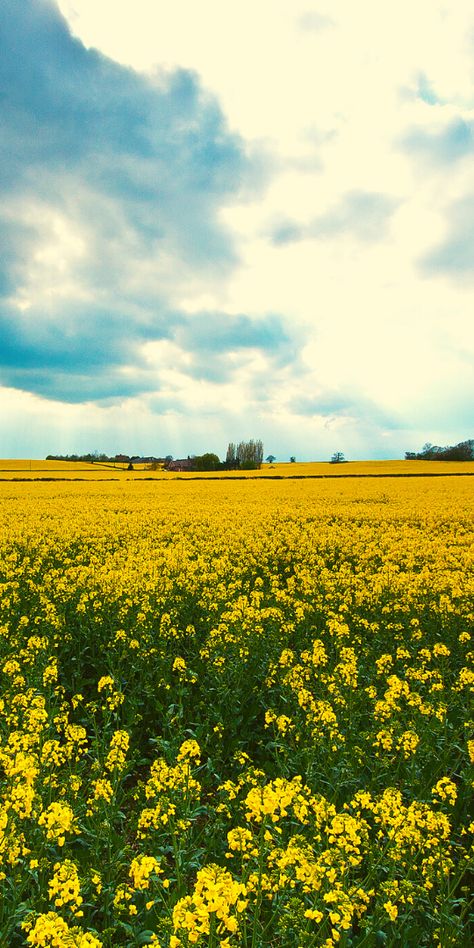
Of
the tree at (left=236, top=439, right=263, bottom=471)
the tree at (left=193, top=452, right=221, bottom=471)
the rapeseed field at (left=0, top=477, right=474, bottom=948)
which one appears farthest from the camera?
the tree at (left=236, top=439, right=263, bottom=471)

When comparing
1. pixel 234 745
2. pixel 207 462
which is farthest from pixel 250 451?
pixel 234 745

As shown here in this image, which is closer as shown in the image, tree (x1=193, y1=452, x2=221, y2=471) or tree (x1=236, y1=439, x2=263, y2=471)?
tree (x1=193, y1=452, x2=221, y2=471)

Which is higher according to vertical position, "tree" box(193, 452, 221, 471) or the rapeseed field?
"tree" box(193, 452, 221, 471)

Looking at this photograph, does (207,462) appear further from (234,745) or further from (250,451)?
(234,745)

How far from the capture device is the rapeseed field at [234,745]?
9.43ft

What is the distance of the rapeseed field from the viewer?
2.87 metres

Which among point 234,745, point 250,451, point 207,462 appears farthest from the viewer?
point 250,451

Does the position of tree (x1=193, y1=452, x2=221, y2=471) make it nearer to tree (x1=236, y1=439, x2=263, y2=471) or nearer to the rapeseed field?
tree (x1=236, y1=439, x2=263, y2=471)

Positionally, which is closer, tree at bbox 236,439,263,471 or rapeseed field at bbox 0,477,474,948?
rapeseed field at bbox 0,477,474,948

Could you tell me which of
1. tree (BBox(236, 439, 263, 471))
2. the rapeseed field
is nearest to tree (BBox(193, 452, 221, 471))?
tree (BBox(236, 439, 263, 471))

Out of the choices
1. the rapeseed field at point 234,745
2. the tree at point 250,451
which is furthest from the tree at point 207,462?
the rapeseed field at point 234,745

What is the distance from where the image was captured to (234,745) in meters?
5.39

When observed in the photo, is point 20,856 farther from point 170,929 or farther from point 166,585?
point 166,585

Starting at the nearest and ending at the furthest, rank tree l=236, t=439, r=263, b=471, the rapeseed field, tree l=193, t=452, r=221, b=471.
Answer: the rapeseed field, tree l=193, t=452, r=221, b=471, tree l=236, t=439, r=263, b=471
